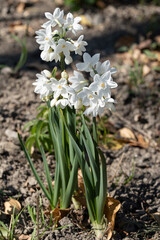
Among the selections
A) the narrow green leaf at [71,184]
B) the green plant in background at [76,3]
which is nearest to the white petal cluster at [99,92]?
the narrow green leaf at [71,184]

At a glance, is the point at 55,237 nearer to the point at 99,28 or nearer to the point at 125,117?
the point at 125,117

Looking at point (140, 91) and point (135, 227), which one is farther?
point (140, 91)

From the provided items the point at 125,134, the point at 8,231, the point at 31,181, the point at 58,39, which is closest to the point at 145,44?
the point at 125,134

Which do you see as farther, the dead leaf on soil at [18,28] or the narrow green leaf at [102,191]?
the dead leaf on soil at [18,28]

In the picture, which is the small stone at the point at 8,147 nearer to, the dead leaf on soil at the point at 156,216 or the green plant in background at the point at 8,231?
the green plant in background at the point at 8,231

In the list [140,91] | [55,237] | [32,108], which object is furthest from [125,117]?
[55,237]
